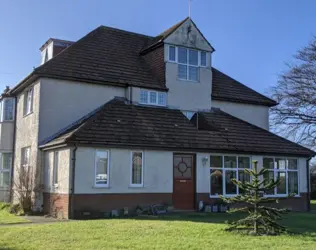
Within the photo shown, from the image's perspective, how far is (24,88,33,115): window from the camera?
2284cm

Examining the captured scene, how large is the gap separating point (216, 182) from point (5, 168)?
13.1 m

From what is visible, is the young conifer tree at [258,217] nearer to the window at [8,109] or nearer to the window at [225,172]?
the window at [225,172]

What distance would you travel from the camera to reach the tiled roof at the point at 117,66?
856 inches

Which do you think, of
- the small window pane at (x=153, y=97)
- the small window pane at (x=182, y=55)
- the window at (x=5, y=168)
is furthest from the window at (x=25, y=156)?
the small window pane at (x=182, y=55)

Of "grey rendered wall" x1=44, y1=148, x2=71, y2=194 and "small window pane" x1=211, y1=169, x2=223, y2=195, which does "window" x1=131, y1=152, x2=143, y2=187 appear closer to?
"grey rendered wall" x1=44, y1=148, x2=71, y2=194

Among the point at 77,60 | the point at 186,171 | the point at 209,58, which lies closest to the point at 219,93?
the point at 209,58

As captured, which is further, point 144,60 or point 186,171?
point 144,60

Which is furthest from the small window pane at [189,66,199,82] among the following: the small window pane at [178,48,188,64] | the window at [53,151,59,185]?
the window at [53,151,59,185]

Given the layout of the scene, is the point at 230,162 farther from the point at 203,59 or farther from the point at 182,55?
the point at 182,55

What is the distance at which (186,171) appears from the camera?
21375 mm

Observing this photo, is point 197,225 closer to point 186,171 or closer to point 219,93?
point 186,171

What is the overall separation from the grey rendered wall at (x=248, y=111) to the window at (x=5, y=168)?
42.4ft

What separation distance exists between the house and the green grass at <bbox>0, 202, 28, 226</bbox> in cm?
154

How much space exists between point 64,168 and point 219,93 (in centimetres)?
1125
